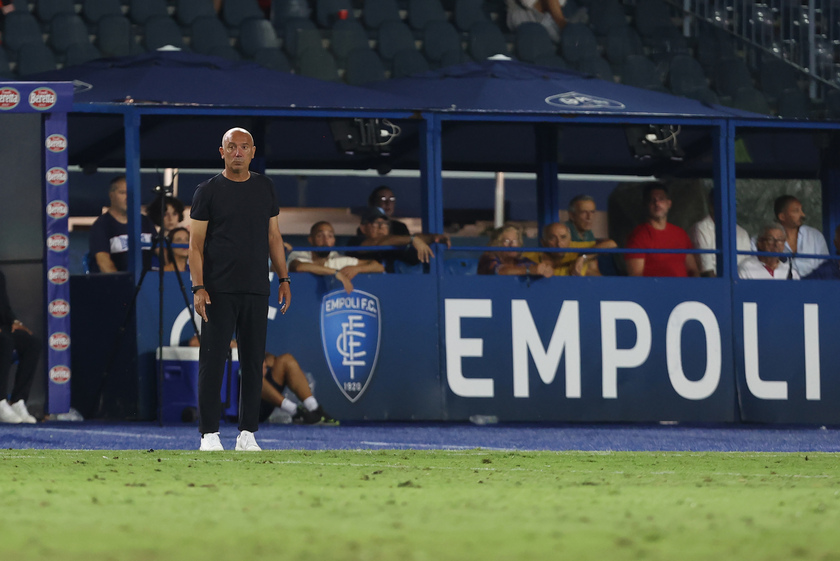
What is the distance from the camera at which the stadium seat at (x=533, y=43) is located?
622 inches

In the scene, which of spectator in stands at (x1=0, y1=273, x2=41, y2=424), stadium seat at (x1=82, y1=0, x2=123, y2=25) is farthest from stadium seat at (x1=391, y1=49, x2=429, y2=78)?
spectator in stands at (x1=0, y1=273, x2=41, y2=424)

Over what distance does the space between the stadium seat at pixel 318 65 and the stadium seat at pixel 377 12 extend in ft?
3.82

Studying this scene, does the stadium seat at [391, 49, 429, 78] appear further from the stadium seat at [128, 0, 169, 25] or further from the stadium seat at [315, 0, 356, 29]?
the stadium seat at [128, 0, 169, 25]

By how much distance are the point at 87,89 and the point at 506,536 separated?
27.3ft

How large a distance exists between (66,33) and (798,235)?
793cm

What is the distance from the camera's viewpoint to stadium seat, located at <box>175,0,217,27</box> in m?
15.5

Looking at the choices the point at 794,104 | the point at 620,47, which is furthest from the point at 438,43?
the point at 794,104

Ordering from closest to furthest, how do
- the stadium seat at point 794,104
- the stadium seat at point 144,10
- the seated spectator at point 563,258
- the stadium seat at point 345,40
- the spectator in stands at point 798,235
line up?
the seated spectator at point 563,258, the spectator in stands at point 798,235, the stadium seat at point 345,40, the stadium seat at point 794,104, the stadium seat at point 144,10

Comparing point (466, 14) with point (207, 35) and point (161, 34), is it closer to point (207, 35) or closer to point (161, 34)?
point (207, 35)

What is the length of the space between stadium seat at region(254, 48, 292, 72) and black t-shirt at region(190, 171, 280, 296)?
25.9 ft

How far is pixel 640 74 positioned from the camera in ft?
51.1

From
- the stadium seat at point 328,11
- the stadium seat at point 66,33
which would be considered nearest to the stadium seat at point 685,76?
the stadium seat at point 328,11

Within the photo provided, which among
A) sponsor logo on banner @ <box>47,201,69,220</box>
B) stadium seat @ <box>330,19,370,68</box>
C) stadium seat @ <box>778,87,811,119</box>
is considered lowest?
sponsor logo on banner @ <box>47,201,69,220</box>

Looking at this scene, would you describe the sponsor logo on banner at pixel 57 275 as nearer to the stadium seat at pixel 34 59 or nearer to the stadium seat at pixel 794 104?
the stadium seat at pixel 34 59
